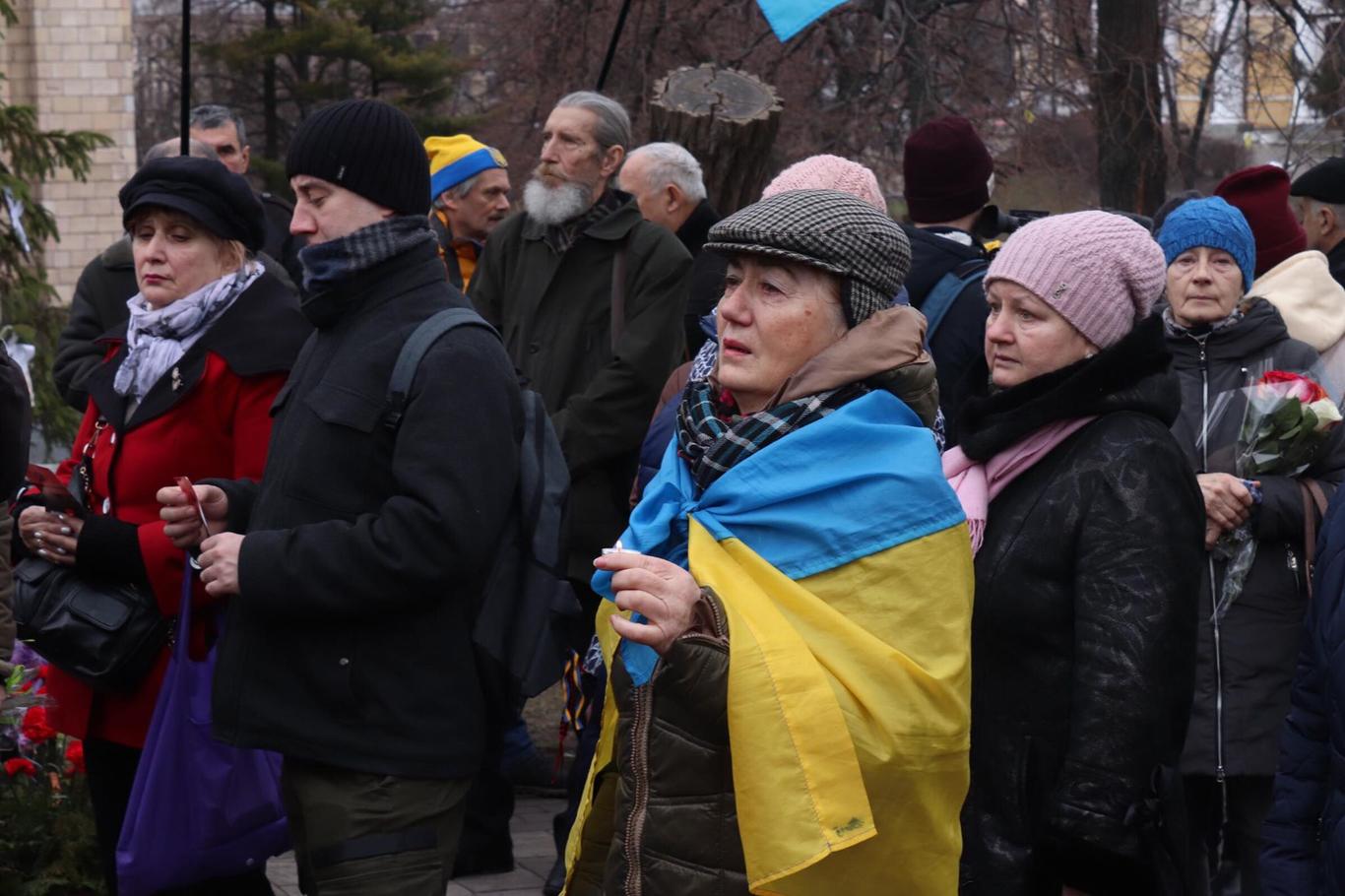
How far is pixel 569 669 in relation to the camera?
5.04 meters

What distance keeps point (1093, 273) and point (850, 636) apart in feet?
3.57

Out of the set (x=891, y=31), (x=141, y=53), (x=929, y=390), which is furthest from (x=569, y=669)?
(x=141, y=53)

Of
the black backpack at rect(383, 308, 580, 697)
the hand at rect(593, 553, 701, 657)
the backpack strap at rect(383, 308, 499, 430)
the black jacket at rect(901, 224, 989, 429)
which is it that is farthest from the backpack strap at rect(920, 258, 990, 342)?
the hand at rect(593, 553, 701, 657)

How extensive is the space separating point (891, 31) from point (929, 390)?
13424 millimetres

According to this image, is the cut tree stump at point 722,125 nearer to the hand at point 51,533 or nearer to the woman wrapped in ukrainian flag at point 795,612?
the hand at point 51,533

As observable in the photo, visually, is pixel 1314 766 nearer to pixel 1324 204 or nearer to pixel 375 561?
pixel 375 561

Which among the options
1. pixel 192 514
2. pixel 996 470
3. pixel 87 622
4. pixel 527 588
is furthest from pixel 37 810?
pixel 996 470

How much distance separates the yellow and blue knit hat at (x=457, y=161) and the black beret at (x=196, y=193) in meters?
3.01

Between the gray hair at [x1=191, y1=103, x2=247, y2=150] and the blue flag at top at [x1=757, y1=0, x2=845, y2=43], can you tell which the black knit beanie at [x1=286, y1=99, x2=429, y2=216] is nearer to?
the blue flag at top at [x1=757, y1=0, x2=845, y2=43]

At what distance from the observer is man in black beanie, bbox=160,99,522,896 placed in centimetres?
349

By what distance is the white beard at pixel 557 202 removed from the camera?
6082 millimetres

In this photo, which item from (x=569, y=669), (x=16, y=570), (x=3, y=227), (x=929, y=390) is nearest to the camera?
(x=929, y=390)

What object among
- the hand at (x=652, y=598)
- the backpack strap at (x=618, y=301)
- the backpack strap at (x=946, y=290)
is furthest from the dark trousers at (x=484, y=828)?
the hand at (x=652, y=598)

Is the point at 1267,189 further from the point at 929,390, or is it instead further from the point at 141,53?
the point at 141,53
